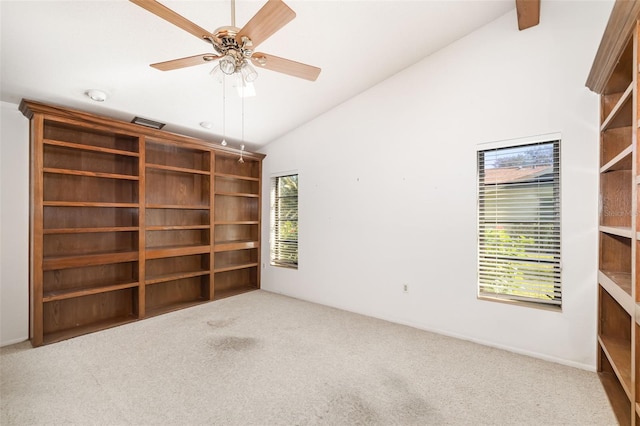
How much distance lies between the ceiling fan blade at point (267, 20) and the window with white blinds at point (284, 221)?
3201 millimetres

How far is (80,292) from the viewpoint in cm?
324

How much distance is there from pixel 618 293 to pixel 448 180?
1.70 metres

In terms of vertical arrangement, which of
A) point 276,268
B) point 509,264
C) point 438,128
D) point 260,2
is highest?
point 260,2

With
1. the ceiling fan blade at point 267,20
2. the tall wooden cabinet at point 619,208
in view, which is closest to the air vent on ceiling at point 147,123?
the ceiling fan blade at point 267,20

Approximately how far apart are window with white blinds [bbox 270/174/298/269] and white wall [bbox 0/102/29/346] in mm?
3088

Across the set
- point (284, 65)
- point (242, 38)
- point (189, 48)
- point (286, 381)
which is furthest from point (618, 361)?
point (189, 48)

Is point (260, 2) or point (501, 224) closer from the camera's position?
point (260, 2)

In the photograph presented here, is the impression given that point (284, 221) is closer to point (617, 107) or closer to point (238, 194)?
point (238, 194)

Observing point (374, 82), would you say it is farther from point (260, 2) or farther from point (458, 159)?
point (260, 2)

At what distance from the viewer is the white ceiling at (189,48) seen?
220cm

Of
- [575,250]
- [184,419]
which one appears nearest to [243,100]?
[184,419]

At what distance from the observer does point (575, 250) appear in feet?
8.51

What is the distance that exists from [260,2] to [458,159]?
7.89 feet

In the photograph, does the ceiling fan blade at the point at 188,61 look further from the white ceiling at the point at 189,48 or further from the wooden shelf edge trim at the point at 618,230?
the wooden shelf edge trim at the point at 618,230
